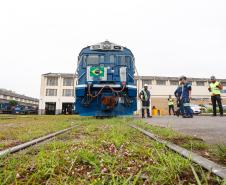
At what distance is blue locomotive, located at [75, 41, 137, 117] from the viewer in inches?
443

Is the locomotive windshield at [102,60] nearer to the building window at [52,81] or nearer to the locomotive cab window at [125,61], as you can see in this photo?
the locomotive cab window at [125,61]

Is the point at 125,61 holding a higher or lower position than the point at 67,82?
lower

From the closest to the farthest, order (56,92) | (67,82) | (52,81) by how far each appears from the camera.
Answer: (56,92)
(52,81)
(67,82)

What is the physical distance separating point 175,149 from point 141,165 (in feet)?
2.30

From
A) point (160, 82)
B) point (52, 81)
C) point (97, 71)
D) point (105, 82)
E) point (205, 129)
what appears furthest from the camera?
point (160, 82)

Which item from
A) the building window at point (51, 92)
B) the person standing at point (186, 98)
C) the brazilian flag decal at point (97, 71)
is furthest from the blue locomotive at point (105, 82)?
the building window at point (51, 92)

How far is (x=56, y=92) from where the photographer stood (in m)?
56.4

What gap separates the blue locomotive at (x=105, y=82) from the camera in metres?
11.2

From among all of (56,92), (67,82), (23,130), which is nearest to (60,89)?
(56,92)

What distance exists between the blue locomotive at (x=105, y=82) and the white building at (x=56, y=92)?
43400mm

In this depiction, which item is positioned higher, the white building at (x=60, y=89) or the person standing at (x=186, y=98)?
the white building at (x=60, y=89)

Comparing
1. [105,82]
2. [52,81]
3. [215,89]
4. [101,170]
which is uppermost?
[52,81]

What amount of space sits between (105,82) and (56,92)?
153 feet

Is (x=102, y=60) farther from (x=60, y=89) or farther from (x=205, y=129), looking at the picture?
(x=60, y=89)
